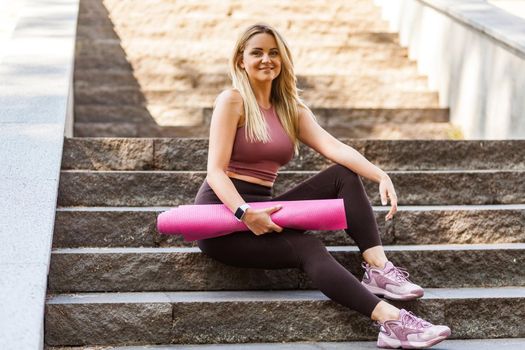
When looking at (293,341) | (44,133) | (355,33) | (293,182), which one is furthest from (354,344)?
(355,33)

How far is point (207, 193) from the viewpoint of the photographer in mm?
4582

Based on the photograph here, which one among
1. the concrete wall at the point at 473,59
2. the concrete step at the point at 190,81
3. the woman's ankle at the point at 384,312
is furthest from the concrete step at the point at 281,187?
the concrete step at the point at 190,81

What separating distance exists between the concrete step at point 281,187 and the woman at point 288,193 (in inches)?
23.8

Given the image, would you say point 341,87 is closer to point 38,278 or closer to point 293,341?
point 293,341

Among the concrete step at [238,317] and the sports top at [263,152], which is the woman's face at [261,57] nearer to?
the sports top at [263,152]

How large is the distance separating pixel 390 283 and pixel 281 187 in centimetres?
112

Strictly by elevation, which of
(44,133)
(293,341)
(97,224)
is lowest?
(293,341)

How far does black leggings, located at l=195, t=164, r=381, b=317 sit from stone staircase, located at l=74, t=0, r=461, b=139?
278cm

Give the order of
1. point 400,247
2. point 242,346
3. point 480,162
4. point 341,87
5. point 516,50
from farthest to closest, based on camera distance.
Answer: point 341,87 < point 516,50 < point 480,162 < point 400,247 < point 242,346

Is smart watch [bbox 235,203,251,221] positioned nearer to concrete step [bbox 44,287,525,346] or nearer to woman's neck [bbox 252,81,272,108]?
concrete step [bbox 44,287,525,346]

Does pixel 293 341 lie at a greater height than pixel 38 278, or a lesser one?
lesser

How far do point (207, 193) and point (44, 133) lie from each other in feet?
3.39

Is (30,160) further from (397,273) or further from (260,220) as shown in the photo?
(397,273)

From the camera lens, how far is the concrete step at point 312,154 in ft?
17.7
